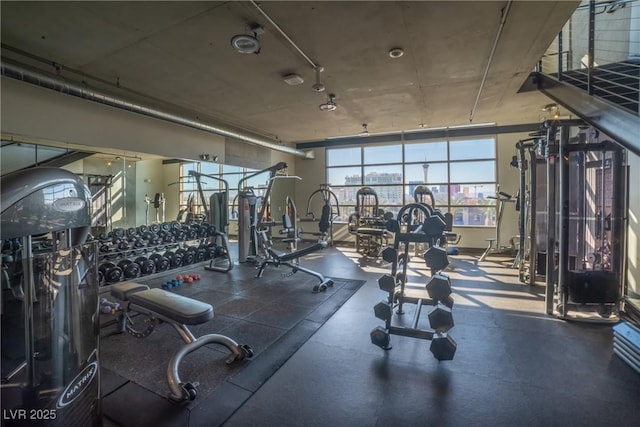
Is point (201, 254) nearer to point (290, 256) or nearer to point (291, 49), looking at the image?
point (290, 256)

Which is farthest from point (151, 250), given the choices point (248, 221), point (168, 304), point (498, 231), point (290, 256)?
point (498, 231)

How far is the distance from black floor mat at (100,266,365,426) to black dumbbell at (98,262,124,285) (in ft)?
2.56

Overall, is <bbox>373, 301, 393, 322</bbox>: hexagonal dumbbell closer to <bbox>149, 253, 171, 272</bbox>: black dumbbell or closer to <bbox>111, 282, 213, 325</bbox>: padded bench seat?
<bbox>111, 282, 213, 325</bbox>: padded bench seat

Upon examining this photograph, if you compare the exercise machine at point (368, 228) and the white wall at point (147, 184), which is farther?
the exercise machine at point (368, 228)

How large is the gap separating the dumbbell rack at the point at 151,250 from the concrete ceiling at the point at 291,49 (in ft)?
7.39

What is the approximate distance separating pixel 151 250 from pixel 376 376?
4355mm

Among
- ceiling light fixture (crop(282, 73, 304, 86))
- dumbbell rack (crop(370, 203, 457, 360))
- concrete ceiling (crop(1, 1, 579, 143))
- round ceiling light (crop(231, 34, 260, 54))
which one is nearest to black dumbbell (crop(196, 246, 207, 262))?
concrete ceiling (crop(1, 1, 579, 143))

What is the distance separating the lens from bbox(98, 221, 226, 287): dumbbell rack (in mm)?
4398

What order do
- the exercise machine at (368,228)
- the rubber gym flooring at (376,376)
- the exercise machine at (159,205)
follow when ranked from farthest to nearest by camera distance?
the exercise machine at (368,228), the exercise machine at (159,205), the rubber gym flooring at (376,376)

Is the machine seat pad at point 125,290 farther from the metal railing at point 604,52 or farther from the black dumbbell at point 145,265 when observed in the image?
the metal railing at point 604,52

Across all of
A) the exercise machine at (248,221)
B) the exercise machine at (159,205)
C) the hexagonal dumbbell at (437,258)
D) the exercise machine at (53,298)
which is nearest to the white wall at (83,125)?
the exercise machine at (159,205)

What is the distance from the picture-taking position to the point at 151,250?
16.6 ft

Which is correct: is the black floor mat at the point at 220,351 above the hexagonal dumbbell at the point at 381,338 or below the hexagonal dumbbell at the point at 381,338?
below

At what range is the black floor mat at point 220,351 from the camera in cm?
191
